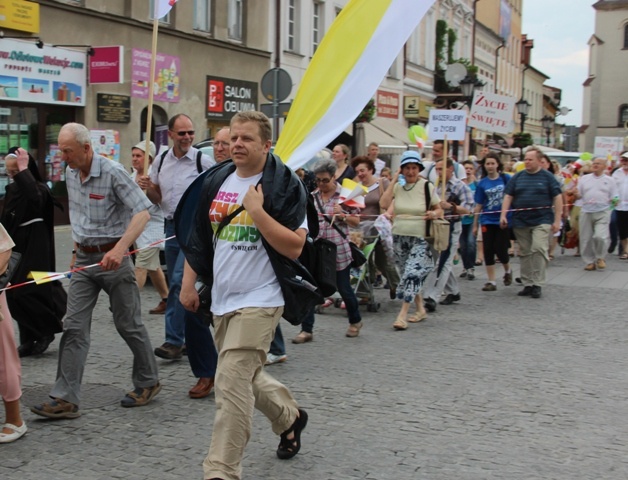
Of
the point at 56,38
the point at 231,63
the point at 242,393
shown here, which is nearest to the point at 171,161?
the point at 242,393

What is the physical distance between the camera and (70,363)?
5.49 m

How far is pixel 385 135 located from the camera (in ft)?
102

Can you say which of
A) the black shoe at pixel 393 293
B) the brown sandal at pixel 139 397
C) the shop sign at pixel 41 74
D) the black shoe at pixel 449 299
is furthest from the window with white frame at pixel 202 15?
the brown sandal at pixel 139 397

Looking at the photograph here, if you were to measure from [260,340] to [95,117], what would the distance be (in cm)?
1585

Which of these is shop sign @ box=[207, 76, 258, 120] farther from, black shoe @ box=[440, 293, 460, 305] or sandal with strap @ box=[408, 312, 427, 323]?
sandal with strap @ box=[408, 312, 427, 323]

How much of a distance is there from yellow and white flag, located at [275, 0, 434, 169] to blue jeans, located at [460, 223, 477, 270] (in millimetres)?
6653

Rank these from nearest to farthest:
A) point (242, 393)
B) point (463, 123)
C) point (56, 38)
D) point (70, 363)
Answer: point (242, 393), point (70, 363), point (463, 123), point (56, 38)

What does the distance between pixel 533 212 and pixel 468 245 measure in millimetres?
1276

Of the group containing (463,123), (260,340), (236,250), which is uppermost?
(463,123)

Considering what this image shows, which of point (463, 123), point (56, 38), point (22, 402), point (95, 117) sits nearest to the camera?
point (22, 402)

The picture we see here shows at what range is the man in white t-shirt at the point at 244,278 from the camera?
4.20 m

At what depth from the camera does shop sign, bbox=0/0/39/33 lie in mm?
16375

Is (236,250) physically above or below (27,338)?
above

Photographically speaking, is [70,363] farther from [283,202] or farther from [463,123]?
[463,123]
